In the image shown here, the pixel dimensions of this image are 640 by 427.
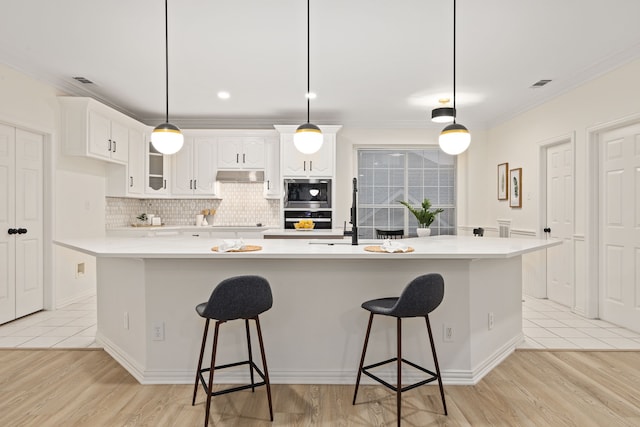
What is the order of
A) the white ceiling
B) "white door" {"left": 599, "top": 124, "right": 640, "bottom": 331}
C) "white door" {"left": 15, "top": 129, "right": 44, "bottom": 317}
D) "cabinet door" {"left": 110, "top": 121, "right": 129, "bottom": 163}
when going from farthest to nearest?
"cabinet door" {"left": 110, "top": 121, "right": 129, "bottom": 163}
"white door" {"left": 15, "top": 129, "right": 44, "bottom": 317}
"white door" {"left": 599, "top": 124, "right": 640, "bottom": 331}
the white ceiling

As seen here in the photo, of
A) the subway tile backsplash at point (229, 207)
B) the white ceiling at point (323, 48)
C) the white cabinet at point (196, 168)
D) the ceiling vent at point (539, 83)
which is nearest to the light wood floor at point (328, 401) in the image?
the white ceiling at point (323, 48)

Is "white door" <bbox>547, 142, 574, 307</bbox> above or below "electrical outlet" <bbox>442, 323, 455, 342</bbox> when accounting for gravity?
above

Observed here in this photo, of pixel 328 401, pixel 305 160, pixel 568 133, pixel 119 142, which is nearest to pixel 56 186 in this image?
pixel 119 142

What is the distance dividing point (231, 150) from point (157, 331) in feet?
12.6

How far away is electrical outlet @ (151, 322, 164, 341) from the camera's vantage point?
2740 mm

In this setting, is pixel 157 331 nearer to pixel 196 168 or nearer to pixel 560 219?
pixel 196 168

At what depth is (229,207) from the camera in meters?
6.53

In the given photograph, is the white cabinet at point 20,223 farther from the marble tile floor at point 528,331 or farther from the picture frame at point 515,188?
the picture frame at point 515,188

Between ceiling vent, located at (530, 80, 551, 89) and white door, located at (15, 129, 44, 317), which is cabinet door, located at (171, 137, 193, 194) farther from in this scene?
ceiling vent, located at (530, 80, 551, 89)

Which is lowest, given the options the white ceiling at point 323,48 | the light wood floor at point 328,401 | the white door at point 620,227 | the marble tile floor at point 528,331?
the light wood floor at point 328,401

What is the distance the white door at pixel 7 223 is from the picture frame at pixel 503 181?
609cm

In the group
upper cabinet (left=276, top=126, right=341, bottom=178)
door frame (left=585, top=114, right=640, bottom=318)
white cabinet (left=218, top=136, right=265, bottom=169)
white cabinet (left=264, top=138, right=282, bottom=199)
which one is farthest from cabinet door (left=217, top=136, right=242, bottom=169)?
door frame (left=585, top=114, right=640, bottom=318)

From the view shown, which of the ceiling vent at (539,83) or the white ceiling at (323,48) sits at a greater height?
the white ceiling at (323,48)

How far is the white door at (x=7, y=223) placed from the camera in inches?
154
